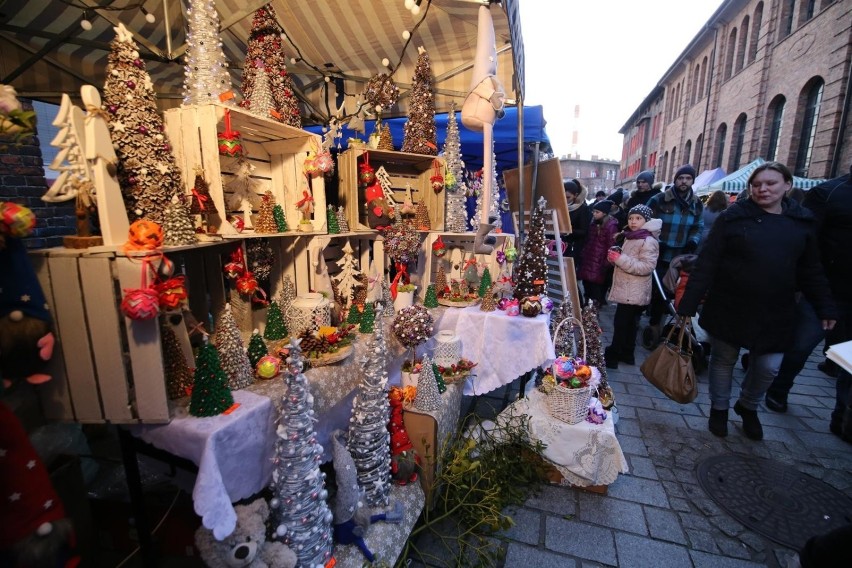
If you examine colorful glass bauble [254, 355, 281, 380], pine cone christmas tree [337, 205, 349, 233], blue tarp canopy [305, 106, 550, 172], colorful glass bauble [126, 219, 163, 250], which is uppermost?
blue tarp canopy [305, 106, 550, 172]

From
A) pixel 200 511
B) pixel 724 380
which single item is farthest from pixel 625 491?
pixel 200 511

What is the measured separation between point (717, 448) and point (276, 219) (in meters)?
4.15

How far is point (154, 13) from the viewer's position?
313 centimetres

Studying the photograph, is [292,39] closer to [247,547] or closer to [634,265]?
[247,547]

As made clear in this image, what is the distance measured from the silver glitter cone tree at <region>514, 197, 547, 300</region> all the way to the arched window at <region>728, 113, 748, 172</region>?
19.5 m

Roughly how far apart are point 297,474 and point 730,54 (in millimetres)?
26401

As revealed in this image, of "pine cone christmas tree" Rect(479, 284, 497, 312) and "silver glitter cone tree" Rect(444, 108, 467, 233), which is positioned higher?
"silver glitter cone tree" Rect(444, 108, 467, 233)

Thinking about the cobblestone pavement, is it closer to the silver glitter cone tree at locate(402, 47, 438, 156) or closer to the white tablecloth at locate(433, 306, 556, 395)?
the white tablecloth at locate(433, 306, 556, 395)

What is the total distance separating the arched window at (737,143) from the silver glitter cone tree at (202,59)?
2175 centimetres

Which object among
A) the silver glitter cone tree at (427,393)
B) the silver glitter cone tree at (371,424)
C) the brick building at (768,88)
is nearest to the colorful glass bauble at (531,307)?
the silver glitter cone tree at (427,393)

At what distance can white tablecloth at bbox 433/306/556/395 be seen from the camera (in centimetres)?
317

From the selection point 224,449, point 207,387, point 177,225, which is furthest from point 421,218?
point 224,449

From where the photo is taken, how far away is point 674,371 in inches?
133

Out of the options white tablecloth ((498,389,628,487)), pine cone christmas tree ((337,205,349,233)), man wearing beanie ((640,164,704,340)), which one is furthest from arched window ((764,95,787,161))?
pine cone christmas tree ((337,205,349,233))
